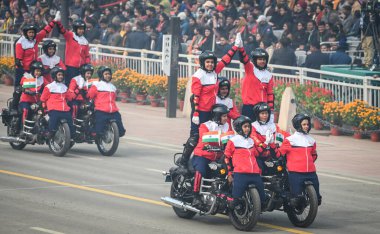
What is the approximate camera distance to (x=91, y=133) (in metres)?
23.9

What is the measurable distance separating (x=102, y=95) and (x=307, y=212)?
27.3 ft

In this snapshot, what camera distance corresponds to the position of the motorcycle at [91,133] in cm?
2380

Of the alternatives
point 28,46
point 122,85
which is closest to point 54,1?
point 122,85

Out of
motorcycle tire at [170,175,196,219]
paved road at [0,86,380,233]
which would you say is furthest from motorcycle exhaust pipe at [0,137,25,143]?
motorcycle tire at [170,175,196,219]

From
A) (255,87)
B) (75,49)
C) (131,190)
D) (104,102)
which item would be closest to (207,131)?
(131,190)

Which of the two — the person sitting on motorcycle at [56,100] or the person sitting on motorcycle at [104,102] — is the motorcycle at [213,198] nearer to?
the person sitting on motorcycle at [104,102]

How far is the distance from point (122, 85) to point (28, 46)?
8.62 meters

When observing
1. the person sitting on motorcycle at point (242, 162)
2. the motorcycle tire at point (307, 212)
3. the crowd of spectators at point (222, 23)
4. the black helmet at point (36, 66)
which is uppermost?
the crowd of spectators at point (222, 23)

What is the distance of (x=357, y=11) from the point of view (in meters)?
31.6

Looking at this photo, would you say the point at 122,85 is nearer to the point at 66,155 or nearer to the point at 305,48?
the point at 305,48

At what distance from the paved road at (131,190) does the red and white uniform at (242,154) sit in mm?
848

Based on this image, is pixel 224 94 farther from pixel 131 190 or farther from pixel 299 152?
pixel 131 190

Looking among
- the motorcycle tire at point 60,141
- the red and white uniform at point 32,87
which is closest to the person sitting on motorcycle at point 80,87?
the red and white uniform at point 32,87

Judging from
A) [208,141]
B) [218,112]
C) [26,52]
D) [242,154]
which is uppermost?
[26,52]
